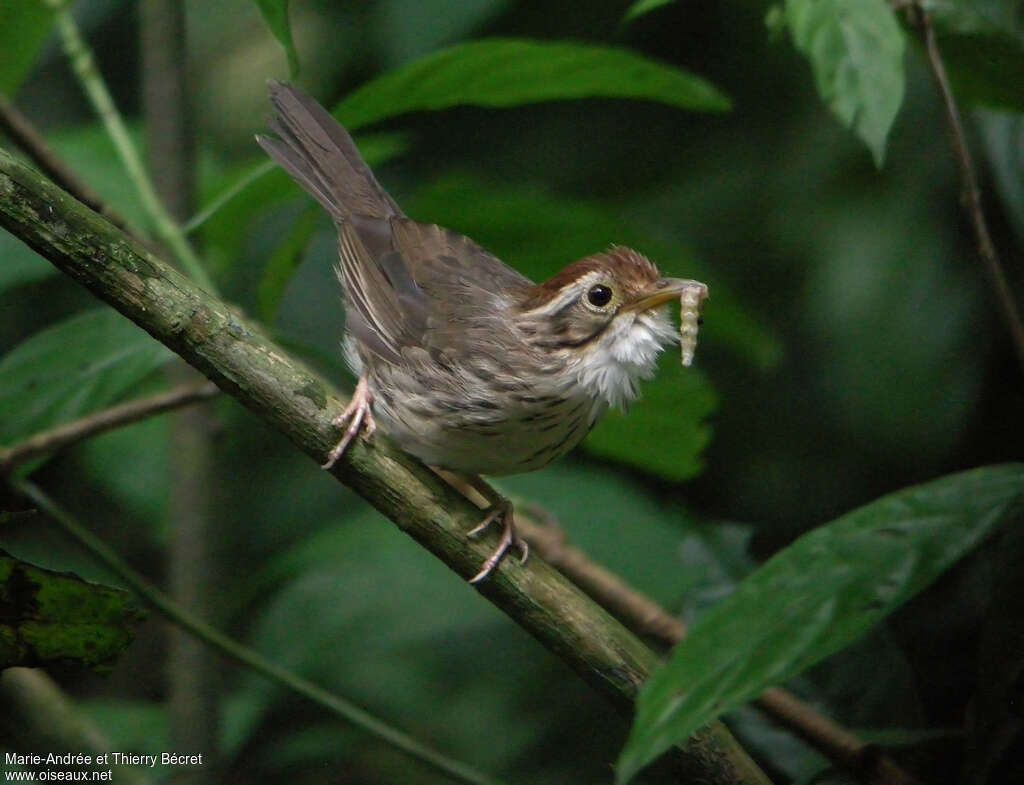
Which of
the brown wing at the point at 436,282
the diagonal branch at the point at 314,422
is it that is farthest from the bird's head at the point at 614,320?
the diagonal branch at the point at 314,422

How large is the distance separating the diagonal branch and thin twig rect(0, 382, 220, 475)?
1.46ft

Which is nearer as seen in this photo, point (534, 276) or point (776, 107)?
point (534, 276)

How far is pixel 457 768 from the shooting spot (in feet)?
7.97

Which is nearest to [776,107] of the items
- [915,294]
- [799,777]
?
[915,294]

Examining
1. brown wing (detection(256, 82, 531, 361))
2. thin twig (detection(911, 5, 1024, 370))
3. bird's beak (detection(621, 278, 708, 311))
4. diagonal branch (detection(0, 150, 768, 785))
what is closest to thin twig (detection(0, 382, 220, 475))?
diagonal branch (detection(0, 150, 768, 785))

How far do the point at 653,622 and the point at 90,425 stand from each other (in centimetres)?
126

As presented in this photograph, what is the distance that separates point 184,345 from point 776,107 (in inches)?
114

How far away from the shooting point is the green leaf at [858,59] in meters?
1.84

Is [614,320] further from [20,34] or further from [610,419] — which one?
[20,34]

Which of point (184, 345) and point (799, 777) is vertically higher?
point (799, 777)

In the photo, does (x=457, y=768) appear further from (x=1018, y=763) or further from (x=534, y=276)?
(x=534, y=276)

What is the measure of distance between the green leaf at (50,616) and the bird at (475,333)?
0.69 m

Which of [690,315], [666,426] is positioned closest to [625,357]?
[690,315]

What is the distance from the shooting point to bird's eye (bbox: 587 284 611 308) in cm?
271
